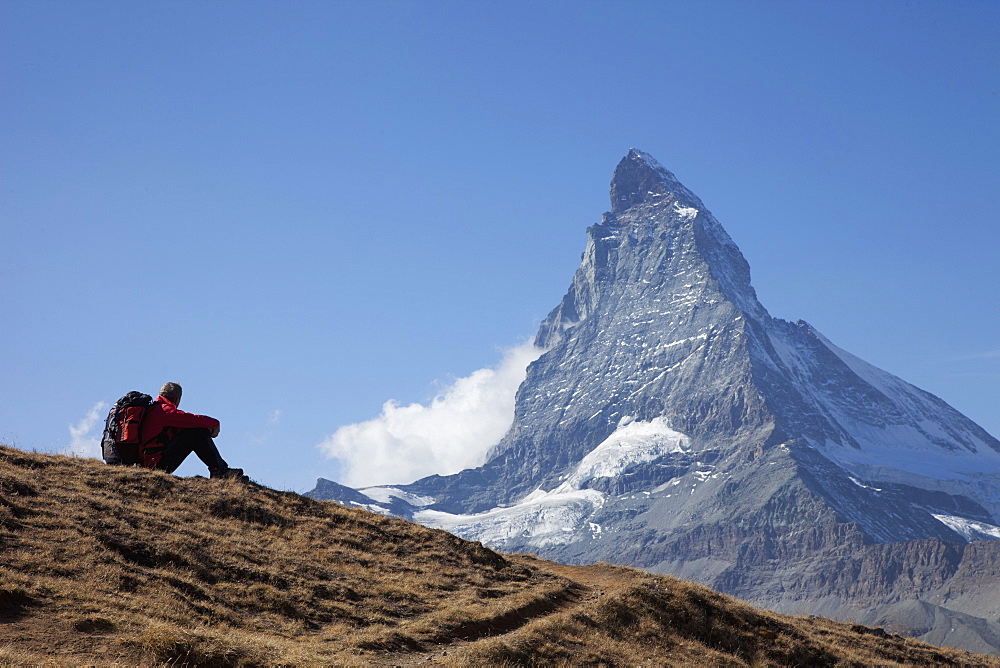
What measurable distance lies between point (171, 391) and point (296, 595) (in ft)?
29.3

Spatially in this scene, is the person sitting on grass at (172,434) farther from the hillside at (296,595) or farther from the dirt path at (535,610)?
the dirt path at (535,610)

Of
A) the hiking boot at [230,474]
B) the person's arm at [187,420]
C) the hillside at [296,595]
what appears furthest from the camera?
the hiking boot at [230,474]

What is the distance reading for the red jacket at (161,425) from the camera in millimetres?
29828

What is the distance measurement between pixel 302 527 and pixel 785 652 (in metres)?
16.4

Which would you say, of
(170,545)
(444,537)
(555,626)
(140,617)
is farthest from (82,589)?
(444,537)

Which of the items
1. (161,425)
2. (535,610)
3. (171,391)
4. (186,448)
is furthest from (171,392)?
(535,610)

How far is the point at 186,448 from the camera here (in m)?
30.7

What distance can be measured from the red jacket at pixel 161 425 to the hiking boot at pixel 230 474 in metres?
2.03

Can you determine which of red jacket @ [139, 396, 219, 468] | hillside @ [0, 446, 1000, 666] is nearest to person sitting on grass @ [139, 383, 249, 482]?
red jacket @ [139, 396, 219, 468]

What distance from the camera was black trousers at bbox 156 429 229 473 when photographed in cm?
3034

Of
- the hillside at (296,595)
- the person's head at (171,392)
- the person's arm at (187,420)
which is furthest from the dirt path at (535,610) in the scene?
the person's head at (171,392)

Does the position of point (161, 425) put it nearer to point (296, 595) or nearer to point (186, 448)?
point (186, 448)

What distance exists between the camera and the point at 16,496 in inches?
995

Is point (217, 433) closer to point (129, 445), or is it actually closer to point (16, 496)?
point (129, 445)
